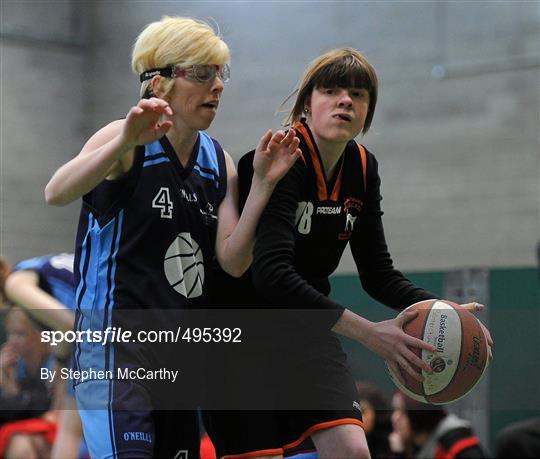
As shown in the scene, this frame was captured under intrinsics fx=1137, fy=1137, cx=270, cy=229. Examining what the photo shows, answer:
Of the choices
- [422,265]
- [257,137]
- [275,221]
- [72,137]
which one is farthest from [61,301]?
[422,265]

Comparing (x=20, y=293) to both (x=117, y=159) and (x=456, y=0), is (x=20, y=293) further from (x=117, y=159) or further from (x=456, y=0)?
(x=456, y=0)

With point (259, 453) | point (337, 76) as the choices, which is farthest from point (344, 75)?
point (259, 453)

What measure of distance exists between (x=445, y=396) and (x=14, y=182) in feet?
14.3

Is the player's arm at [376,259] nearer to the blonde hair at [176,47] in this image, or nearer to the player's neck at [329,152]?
the player's neck at [329,152]

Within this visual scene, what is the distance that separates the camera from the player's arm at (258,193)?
3.31 m

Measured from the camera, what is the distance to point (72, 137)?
6.74m

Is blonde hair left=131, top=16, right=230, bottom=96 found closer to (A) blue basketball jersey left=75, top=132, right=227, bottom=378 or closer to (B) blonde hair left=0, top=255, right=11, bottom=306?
(A) blue basketball jersey left=75, top=132, right=227, bottom=378

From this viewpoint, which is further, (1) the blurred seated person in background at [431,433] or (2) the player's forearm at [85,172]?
(1) the blurred seated person in background at [431,433]

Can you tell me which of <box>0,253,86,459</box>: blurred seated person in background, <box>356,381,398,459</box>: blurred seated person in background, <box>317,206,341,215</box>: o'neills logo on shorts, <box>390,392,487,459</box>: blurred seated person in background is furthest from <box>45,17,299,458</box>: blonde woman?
<box>356,381,398,459</box>: blurred seated person in background

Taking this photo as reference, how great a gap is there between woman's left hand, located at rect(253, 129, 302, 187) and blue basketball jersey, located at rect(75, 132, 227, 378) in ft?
0.72

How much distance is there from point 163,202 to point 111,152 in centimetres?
30

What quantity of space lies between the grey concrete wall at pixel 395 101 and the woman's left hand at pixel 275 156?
3.58 m

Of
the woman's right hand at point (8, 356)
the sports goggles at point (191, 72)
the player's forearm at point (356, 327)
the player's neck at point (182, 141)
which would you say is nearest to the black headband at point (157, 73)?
the sports goggles at point (191, 72)

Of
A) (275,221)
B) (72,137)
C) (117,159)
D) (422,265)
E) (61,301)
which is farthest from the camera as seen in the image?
(422,265)
